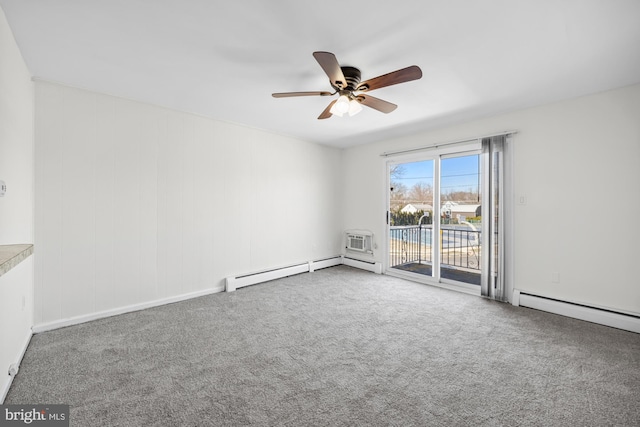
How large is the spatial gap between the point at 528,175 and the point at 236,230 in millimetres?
4118

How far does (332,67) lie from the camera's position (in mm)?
1990

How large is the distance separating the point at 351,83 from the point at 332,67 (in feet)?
1.62

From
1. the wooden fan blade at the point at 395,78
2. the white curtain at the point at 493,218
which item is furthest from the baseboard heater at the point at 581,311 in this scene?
the wooden fan blade at the point at 395,78

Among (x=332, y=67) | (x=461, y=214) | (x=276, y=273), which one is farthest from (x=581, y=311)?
(x=276, y=273)

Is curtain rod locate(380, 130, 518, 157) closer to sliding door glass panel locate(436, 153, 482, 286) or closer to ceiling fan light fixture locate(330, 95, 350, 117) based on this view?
sliding door glass panel locate(436, 153, 482, 286)

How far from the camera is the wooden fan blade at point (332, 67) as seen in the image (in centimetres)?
181

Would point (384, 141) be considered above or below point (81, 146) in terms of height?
above

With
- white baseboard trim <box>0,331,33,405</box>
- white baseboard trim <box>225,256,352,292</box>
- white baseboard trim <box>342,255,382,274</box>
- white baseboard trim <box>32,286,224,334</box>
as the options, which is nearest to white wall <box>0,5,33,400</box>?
white baseboard trim <box>0,331,33,405</box>

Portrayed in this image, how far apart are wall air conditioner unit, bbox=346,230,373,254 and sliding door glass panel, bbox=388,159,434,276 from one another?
1.49 feet

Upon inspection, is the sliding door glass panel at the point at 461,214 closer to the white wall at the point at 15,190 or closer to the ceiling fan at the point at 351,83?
the ceiling fan at the point at 351,83

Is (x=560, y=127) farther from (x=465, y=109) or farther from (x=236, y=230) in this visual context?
(x=236, y=230)

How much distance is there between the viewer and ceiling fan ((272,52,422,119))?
6.57 ft

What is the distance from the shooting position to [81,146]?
288cm

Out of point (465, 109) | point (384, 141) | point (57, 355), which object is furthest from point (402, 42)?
point (57, 355)
